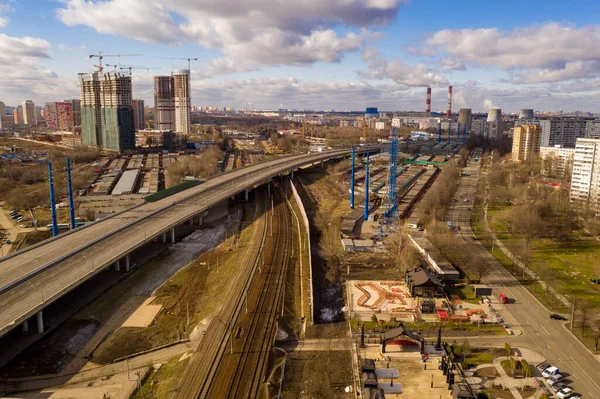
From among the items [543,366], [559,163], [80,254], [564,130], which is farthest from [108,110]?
[564,130]

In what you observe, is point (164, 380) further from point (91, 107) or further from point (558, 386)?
point (91, 107)

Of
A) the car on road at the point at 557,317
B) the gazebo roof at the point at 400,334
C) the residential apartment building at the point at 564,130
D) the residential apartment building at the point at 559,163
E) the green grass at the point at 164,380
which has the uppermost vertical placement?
the residential apartment building at the point at 564,130

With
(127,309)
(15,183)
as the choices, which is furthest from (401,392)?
(15,183)

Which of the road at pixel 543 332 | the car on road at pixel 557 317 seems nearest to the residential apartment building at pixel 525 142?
the road at pixel 543 332

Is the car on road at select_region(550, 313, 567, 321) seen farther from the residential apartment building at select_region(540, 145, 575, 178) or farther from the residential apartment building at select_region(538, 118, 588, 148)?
the residential apartment building at select_region(538, 118, 588, 148)

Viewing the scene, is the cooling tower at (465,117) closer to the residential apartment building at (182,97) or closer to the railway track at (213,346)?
the residential apartment building at (182,97)
